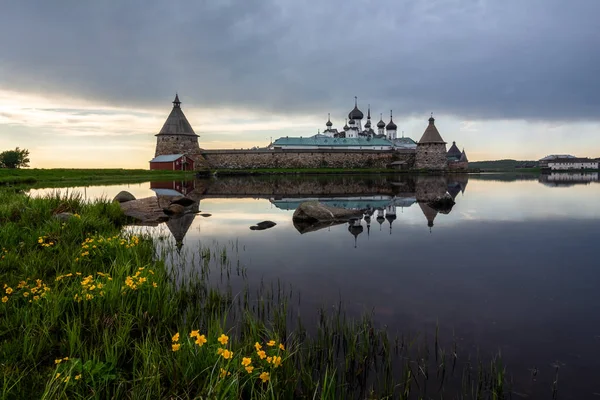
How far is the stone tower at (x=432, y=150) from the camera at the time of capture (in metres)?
63.5

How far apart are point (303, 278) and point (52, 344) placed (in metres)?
4.30

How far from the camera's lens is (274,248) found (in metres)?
9.66

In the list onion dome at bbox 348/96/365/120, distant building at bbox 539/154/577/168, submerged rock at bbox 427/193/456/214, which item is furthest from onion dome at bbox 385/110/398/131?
submerged rock at bbox 427/193/456/214

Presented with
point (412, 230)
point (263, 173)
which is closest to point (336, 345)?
point (412, 230)

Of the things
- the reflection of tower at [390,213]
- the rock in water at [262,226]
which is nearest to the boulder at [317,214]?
the rock in water at [262,226]

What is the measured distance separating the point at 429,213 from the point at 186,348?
592 inches

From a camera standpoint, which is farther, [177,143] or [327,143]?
[327,143]

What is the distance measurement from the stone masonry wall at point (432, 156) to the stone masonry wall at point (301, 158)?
10.7ft

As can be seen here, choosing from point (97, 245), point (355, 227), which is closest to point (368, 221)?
point (355, 227)

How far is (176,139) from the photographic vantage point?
58.3 meters

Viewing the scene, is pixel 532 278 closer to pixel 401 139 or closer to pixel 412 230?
pixel 412 230

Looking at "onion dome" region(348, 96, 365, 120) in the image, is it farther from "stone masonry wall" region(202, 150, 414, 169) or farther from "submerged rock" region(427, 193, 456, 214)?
"submerged rock" region(427, 193, 456, 214)

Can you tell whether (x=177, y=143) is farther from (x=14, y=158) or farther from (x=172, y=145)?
(x=14, y=158)

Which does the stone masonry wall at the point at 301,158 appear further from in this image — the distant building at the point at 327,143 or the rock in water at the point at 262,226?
the rock in water at the point at 262,226
